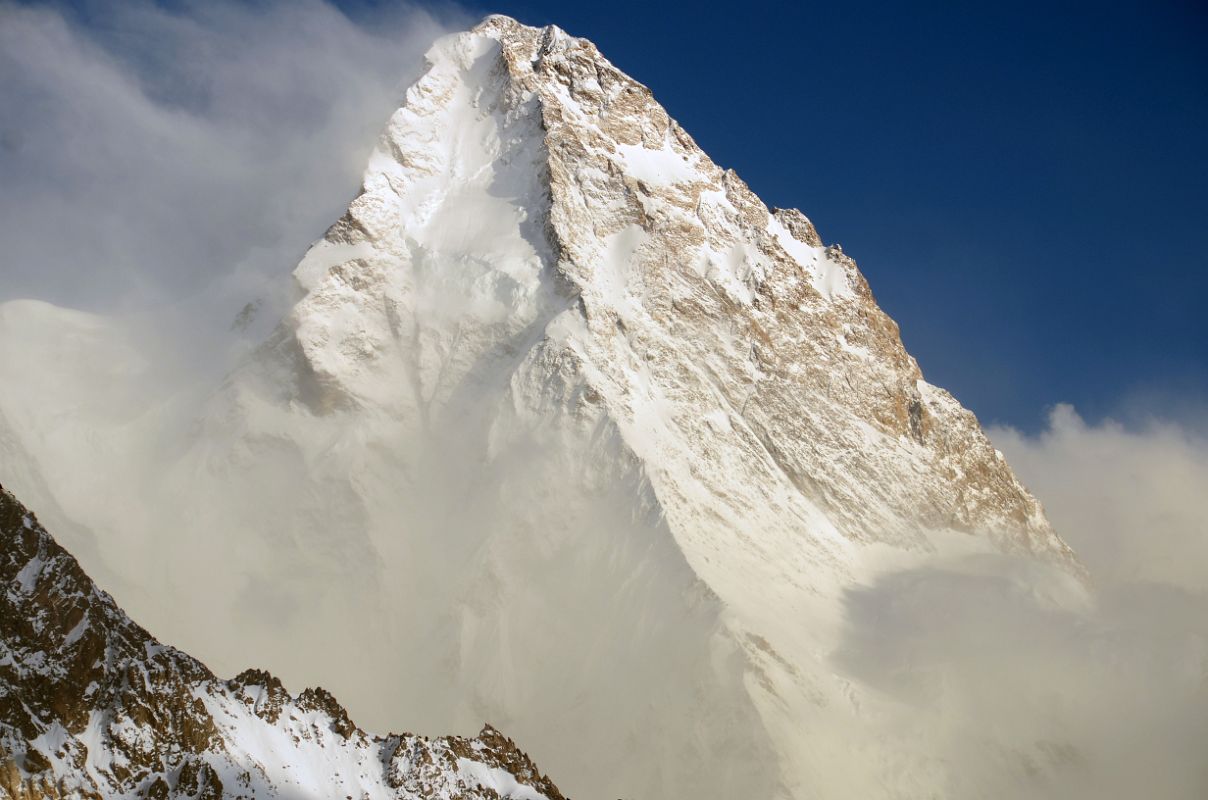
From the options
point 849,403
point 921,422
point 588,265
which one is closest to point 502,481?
point 588,265

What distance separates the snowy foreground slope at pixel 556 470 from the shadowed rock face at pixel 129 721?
37.5 m

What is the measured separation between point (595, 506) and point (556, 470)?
19.4ft

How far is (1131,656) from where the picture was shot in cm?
11225

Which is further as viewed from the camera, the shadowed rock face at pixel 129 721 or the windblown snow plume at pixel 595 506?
the windblown snow plume at pixel 595 506

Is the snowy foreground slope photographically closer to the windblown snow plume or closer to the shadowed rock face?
the windblown snow plume

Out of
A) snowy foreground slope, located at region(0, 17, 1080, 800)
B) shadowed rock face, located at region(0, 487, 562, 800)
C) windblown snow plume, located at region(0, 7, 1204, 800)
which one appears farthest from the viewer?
windblown snow plume, located at region(0, 7, 1204, 800)

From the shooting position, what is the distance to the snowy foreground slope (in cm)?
9606

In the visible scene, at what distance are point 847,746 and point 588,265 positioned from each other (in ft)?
218

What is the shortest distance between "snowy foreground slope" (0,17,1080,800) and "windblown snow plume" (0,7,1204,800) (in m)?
0.36

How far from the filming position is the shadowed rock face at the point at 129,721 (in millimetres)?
45562

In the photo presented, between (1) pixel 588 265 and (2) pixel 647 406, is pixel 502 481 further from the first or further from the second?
(1) pixel 588 265

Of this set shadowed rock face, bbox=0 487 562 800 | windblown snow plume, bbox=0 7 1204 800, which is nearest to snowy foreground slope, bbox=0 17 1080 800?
windblown snow plume, bbox=0 7 1204 800

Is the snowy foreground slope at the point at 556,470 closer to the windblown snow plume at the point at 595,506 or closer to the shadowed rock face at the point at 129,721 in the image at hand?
the windblown snow plume at the point at 595,506

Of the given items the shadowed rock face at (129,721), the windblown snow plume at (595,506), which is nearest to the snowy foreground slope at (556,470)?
the windblown snow plume at (595,506)
